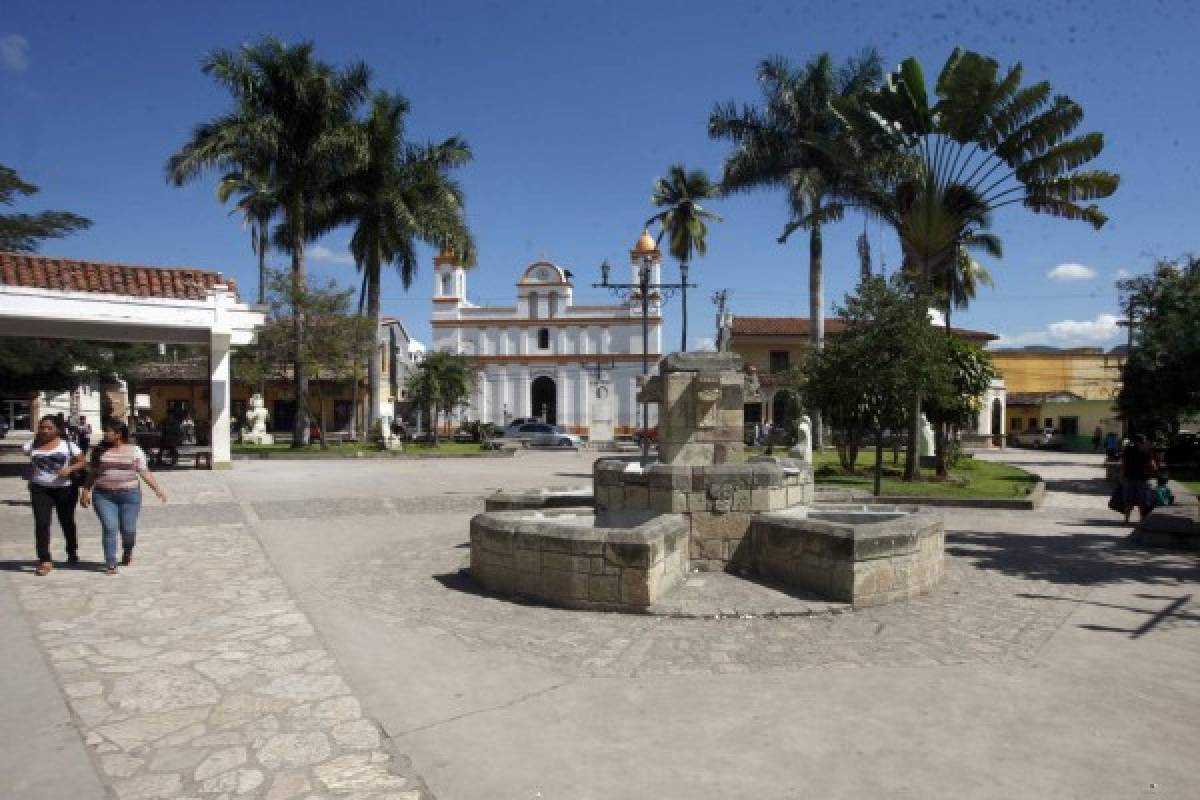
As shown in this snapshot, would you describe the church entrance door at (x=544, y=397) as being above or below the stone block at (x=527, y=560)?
above

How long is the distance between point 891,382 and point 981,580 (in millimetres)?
7796

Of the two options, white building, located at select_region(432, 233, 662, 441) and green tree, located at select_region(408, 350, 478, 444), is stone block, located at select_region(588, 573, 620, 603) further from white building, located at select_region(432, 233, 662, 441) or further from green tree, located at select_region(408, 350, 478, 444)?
white building, located at select_region(432, 233, 662, 441)

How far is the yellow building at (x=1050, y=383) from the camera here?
1937 inches

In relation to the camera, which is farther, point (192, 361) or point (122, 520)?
point (192, 361)

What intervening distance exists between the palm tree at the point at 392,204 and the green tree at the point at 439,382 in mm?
3183

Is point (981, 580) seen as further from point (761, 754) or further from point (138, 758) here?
point (138, 758)

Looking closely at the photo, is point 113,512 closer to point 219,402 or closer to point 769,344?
point 219,402

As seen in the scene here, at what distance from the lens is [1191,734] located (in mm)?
4004

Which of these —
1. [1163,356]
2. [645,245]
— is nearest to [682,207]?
[645,245]

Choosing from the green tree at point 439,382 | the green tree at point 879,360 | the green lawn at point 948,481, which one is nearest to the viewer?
the green tree at point 879,360

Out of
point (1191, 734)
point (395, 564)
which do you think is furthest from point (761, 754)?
point (395, 564)

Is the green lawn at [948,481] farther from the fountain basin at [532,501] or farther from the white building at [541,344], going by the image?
the white building at [541,344]

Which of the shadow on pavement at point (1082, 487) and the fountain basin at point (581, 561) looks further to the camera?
the shadow on pavement at point (1082, 487)

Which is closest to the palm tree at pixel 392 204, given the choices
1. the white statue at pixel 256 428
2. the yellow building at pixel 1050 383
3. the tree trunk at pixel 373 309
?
the tree trunk at pixel 373 309
